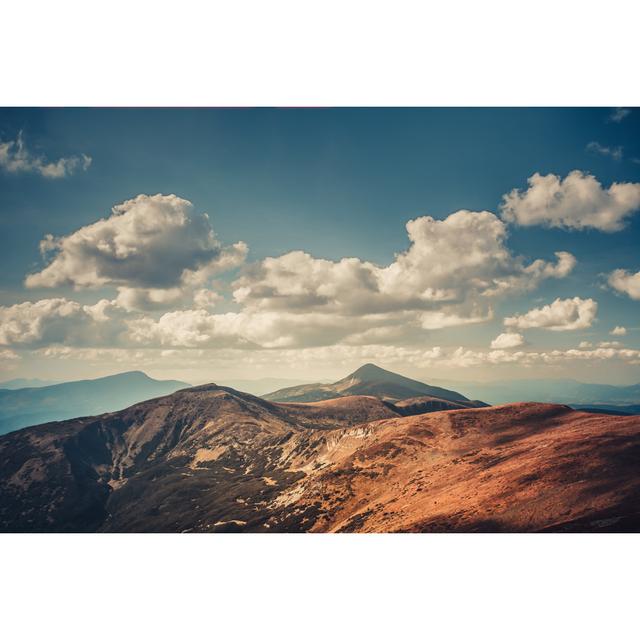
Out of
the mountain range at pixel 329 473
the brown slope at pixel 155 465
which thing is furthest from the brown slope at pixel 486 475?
the brown slope at pixel 155 465

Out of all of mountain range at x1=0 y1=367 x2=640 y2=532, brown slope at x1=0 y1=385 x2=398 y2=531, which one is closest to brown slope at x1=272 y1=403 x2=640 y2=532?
mountain range at x1=0 y1=367 x2=640 y2=532

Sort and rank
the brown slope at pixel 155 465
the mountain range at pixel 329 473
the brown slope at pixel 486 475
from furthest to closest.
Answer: the brown slope at pixel 155 465
the mountain range at pixel 329 473
the brown slope at pixel 486 475

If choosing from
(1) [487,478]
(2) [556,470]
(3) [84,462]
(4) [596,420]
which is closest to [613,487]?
(2) [556,470]

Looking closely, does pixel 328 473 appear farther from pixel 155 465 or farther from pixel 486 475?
pixel 155 465

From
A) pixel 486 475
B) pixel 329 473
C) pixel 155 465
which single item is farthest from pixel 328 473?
pixel 155 465

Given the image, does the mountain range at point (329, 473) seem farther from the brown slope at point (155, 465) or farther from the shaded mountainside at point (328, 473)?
the brown slope at point (155, 465)

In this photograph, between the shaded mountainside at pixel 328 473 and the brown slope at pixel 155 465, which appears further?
the brown slope at pixel 155 465

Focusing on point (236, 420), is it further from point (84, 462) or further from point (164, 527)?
point (164, 527)
